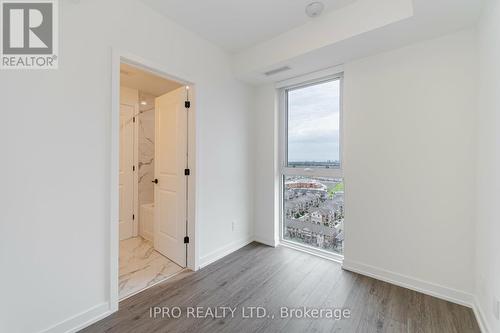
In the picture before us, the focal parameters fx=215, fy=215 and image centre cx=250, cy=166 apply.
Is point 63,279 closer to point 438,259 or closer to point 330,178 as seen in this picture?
point 330,178

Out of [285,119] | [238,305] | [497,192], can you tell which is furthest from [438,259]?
[285,119]

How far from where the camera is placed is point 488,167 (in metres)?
1.57

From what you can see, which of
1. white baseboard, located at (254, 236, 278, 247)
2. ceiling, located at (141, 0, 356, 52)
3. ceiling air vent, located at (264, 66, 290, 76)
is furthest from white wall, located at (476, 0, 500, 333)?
white baseboard, located at (254, 236, 278, 247)

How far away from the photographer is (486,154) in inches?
63.4

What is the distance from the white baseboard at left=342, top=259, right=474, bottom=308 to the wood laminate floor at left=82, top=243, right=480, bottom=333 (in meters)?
0.06

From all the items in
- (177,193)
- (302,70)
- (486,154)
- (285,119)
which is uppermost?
(302,70)

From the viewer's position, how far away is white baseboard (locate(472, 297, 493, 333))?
1.56 metres

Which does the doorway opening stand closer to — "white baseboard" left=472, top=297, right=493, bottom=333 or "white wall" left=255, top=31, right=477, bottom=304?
"white wall" left=255, top=31, right=477, bottom=304

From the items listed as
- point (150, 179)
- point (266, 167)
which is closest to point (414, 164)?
point (266, 167)

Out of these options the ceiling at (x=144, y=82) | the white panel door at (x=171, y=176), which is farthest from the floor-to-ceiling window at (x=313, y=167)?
the ceiling at (x=144, y=82)

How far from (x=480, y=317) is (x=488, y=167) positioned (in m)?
1.18

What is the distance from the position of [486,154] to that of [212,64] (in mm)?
2801

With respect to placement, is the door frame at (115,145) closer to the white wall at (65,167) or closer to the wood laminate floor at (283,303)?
the white wall at (65,167)

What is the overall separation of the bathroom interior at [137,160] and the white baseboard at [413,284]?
2.49 metres
